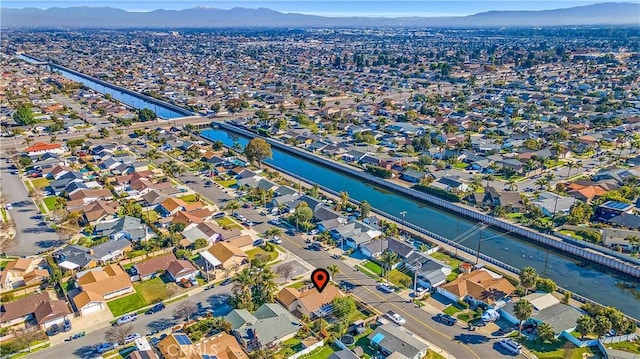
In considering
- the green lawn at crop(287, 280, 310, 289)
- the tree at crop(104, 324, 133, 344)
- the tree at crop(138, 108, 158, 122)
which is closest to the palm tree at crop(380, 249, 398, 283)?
the green lawn at crop(287, 280, 310, 289)

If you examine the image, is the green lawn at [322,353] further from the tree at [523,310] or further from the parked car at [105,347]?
the parked car at [105,347]

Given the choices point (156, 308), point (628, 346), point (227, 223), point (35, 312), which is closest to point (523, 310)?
point (628, 346)

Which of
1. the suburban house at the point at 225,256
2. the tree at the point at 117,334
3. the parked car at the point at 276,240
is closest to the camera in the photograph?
the tree at the point at 117,334

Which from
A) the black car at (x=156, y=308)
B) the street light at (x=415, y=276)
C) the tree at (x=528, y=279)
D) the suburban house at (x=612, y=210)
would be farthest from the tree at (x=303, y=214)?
the suburban house at (x=612, y=210)

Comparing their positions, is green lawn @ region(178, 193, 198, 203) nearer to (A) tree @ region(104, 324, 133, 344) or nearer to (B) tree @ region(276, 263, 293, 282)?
(B) tree @ region(276, 263, 293, 282)

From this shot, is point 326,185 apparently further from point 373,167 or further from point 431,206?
point 431,206

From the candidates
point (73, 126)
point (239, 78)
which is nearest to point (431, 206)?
point (73, 126)
